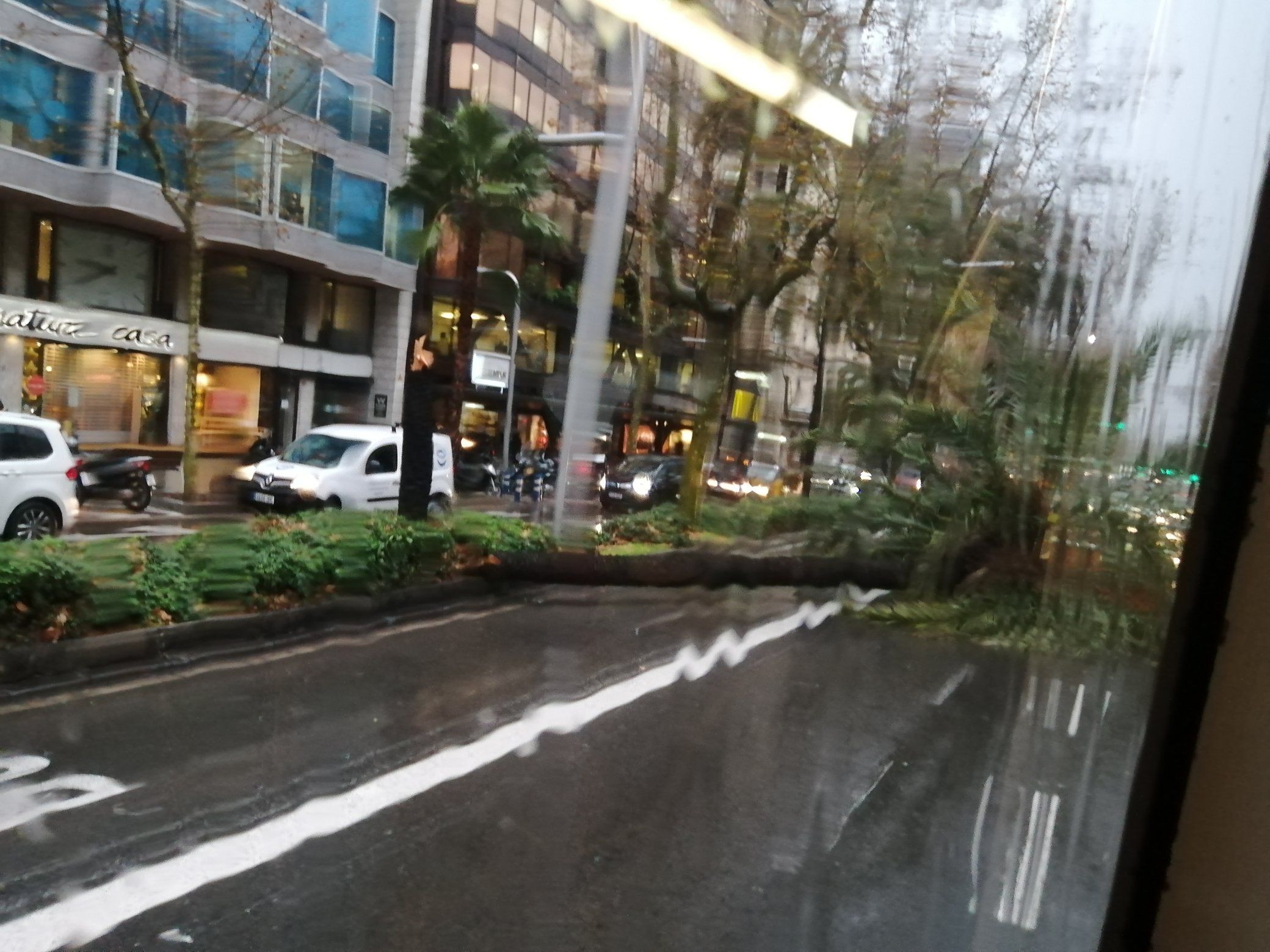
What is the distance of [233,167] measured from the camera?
1039 millimetres

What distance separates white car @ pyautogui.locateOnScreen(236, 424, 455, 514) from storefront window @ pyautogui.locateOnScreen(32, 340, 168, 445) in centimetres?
12

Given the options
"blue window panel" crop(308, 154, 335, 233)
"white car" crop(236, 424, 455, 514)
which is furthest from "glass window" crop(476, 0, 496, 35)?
"white car" crop(236, 424, 455, 514)

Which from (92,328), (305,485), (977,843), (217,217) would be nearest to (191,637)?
(305,485)

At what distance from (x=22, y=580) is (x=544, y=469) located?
1.93 feet

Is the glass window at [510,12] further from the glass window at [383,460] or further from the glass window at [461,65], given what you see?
the glass window at [383,460]

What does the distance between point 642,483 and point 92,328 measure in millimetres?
631

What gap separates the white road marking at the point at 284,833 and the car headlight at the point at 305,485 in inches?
16.6

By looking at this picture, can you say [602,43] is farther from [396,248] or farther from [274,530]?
[274,530]

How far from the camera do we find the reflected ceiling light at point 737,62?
3.27 feet

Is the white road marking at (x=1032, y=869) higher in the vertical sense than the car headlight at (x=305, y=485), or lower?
lower

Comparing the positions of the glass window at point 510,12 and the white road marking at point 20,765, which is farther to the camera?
the white road marking at point 20,765

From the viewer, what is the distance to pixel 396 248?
3.42 ft

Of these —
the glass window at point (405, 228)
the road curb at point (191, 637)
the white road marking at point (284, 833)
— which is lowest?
the white road marking at point (284, 833)

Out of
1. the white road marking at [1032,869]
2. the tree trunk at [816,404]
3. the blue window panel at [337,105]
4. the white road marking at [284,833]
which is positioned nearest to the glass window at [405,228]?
the blue window panel at [337,105]
